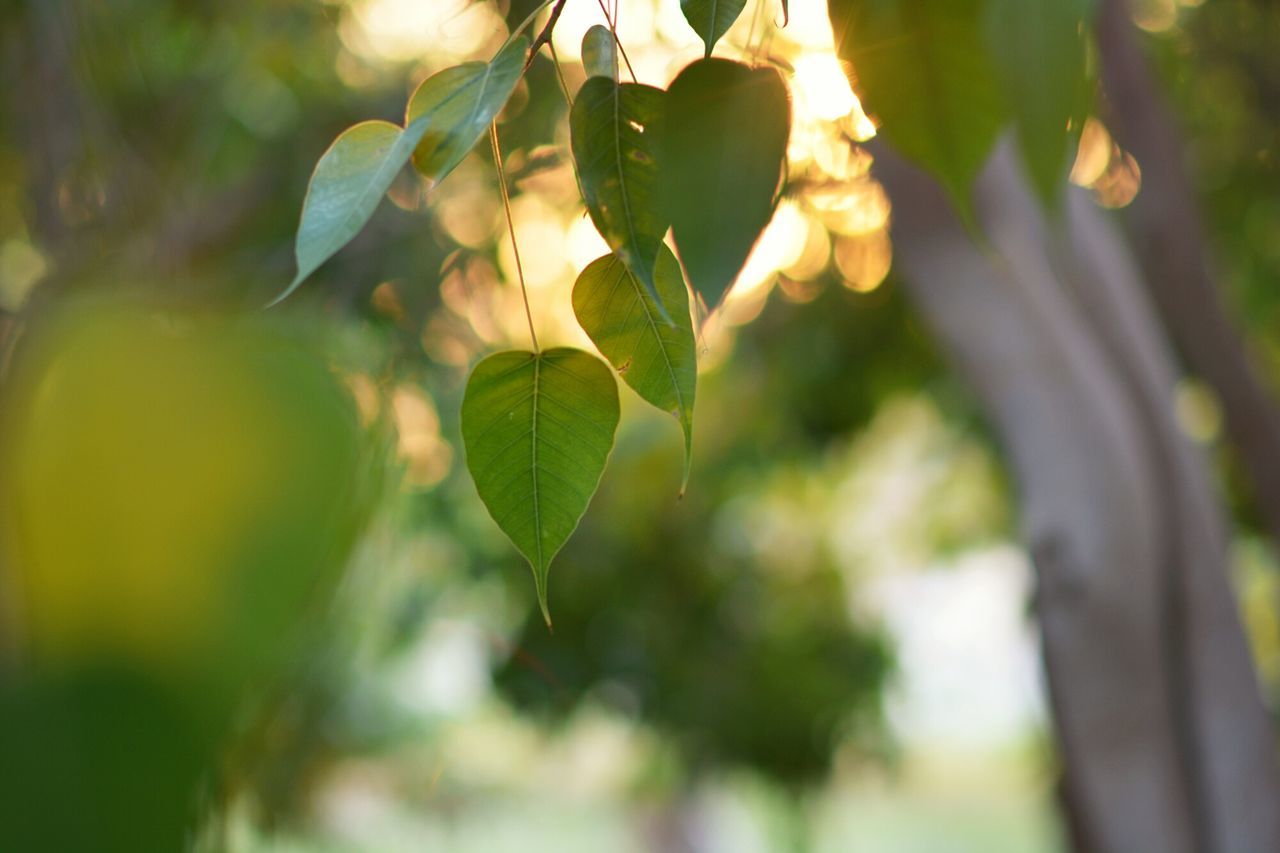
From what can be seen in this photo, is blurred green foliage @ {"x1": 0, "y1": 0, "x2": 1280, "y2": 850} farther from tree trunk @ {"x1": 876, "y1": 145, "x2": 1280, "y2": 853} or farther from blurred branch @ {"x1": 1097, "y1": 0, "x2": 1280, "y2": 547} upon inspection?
blurred branch @ {"x1": 1097, "y1": 0, "x2": 1280, "y2": 547}

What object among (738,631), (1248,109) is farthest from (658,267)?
(738,631)

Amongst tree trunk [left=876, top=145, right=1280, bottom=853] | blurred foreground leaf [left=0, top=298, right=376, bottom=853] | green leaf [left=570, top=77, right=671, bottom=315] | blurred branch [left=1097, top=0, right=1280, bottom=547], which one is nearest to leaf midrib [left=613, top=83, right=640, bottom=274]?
green leaf [left=570, top=77, right=671, bottom=315]

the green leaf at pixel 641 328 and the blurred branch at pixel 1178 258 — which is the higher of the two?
the green leaf at pixel 641 328

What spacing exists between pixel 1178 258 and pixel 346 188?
1139 millimetres

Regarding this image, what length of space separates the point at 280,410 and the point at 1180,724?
0.95 meters

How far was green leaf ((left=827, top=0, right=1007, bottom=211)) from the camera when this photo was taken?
213mm

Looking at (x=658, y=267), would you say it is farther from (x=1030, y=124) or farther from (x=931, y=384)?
(x=931, y=384)

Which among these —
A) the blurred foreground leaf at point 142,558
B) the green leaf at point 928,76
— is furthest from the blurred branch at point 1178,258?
the blurred foreground leaf at point 142,558

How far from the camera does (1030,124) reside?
182 millimetres

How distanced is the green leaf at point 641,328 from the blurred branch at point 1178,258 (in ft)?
3.16

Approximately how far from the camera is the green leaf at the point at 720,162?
0.20 m

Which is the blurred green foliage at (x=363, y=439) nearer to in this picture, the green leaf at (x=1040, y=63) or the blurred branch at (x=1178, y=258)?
the green leaf at (x=1040, y=63)

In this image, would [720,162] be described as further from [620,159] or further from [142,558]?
[142,558]

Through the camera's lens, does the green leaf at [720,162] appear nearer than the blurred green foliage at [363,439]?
No
